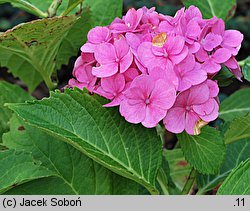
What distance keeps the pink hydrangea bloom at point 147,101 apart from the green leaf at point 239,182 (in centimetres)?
15

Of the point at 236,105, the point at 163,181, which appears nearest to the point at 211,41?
the point at 163,181

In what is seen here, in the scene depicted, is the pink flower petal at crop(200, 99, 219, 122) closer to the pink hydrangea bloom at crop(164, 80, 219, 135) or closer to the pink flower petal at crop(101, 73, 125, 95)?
the pink hydrangea bloom at crop(164, 80, 219, 135)

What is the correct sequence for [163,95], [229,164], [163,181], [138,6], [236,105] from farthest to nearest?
A: [138,6] → [236,105] → [229,164] → [163,181] → [163,95]

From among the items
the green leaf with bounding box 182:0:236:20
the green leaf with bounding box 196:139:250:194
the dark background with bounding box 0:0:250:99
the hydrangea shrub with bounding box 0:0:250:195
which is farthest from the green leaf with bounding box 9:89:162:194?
the dark background with bounding box 0:0:250:99

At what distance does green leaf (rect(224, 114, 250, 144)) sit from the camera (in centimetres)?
93

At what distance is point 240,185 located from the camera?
87 centimetres

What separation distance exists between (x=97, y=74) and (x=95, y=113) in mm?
68

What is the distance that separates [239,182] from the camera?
868mm

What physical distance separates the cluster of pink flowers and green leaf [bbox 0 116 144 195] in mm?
155

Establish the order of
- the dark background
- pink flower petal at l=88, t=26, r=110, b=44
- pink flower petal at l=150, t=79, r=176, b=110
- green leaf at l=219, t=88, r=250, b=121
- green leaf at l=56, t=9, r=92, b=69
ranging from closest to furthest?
pink flower petal at l=150, t=79, r=176, b=110
pink flower petal at l=88, t=26, r=110, b=44
green leaf at l=56, t=9, r=92, b=69
green leaf at l=219, t=88, r=250, b=121
the dark background

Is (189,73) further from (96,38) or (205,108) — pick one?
(96,38)

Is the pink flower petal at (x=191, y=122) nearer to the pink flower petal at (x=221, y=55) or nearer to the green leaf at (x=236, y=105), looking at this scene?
the pink flower petal at (x=221, y=55)

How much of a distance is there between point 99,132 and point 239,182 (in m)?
0.24

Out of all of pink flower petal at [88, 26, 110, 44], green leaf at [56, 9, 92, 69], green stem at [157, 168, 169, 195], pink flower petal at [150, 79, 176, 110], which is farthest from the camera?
green leaf at [56, 9, 92, 69]
